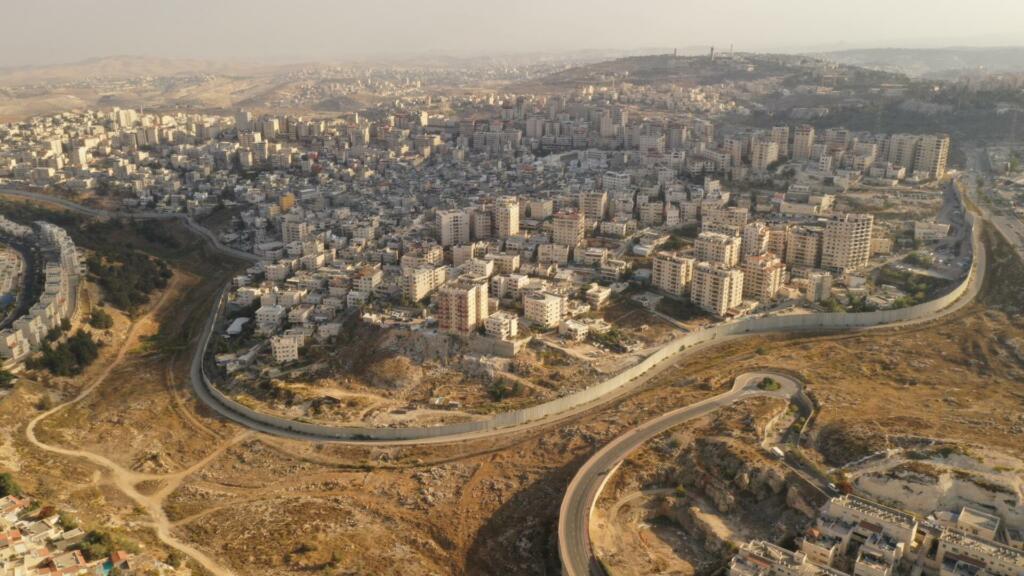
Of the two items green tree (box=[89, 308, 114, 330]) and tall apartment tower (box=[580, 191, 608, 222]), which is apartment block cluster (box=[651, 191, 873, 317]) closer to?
tall apartment tower (box=[580, 191, 608, 222])

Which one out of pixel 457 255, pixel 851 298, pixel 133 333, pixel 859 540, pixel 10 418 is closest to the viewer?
pixel 859 540

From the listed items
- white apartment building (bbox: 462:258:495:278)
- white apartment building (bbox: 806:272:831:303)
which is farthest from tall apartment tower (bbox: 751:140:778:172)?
white apartment building (bbox: 462:258:495:278)

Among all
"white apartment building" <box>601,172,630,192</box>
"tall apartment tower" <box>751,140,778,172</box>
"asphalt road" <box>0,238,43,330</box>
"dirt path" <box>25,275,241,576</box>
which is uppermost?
"tall apartment tower" <box>751,140,778,172</box>

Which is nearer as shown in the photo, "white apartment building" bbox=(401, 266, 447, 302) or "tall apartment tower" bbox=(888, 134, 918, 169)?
"white apartment building" bbox=(401, 266, 447, 302)

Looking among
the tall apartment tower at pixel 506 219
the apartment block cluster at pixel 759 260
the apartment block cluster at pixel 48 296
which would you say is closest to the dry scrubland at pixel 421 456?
the apartment block cluster at pixel 48 296

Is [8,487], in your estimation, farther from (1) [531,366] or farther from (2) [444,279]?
(2) [444,279]

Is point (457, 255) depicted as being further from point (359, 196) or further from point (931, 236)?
point (931, 236)

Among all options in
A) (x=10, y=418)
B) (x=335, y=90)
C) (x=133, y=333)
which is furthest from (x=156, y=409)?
(x=335, y=90)

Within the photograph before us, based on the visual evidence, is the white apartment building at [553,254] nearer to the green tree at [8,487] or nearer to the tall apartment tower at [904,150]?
the green tree at [8,487]
